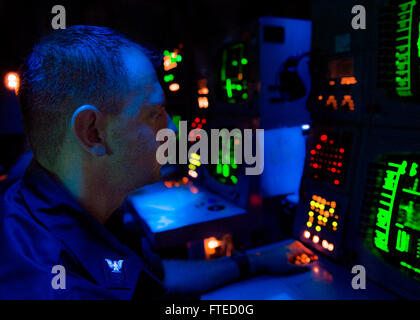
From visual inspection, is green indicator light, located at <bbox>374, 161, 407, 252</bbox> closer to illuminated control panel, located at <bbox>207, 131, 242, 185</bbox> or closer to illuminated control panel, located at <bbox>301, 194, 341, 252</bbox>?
illuminated control panel, located at <bbox>301, 194, 341, 252</bbox>

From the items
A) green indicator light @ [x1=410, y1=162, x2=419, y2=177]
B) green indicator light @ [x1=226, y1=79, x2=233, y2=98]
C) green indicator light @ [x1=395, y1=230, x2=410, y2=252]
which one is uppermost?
green indicator light @ [x1=226, y1=79, x2=233, y2=98]

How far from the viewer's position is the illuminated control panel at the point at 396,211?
919mm

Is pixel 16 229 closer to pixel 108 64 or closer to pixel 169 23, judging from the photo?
pixel 108 64

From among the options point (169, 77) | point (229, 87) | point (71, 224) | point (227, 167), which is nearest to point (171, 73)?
point (169, 77)

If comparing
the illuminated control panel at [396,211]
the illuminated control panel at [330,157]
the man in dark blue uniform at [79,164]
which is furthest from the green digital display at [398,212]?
the man in dark blue uniform at [79,164]

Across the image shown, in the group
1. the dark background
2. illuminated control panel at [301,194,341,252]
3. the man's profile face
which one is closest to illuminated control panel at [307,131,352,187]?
illuminated control panel at [301,194,341,252]

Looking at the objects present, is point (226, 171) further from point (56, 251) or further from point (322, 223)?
point (56, 251)

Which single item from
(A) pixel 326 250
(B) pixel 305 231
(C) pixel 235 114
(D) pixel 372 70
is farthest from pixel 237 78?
(A) pixel 326 250

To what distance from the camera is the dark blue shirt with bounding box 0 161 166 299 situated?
1.95 feet

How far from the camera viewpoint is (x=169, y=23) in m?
2.84

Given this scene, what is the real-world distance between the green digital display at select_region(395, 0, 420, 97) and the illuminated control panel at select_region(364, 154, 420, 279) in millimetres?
234

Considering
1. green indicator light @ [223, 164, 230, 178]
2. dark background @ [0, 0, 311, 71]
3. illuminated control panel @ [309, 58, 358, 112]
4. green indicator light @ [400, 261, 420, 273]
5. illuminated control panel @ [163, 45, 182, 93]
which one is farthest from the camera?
dark background @ [0, 0, 311, 71]

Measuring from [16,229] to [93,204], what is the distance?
21cm

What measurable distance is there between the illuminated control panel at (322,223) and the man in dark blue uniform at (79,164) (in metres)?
0.71
